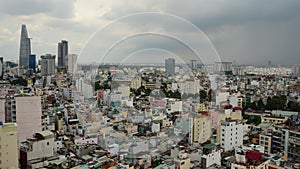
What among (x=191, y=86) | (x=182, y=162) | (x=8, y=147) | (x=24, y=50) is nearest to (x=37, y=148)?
(x=8, y=147)


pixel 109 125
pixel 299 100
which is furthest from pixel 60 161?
pixel 299 100

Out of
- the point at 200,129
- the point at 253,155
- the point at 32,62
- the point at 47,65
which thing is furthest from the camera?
the point at 32,62

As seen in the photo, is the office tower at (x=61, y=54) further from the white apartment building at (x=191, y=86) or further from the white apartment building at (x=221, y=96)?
the white apartment building at (x=221, y=96)

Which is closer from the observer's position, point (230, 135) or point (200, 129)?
point (230, 135)

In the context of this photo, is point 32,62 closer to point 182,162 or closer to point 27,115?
point 27,115

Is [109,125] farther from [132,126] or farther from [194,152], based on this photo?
[194,152]

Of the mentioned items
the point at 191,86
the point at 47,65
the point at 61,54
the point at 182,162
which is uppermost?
the point at 61,54

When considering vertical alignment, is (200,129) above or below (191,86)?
below

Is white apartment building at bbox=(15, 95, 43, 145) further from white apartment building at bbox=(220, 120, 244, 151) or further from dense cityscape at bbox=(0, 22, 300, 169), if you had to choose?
white apartment building at bbox=(220, 120, 244, 151)
